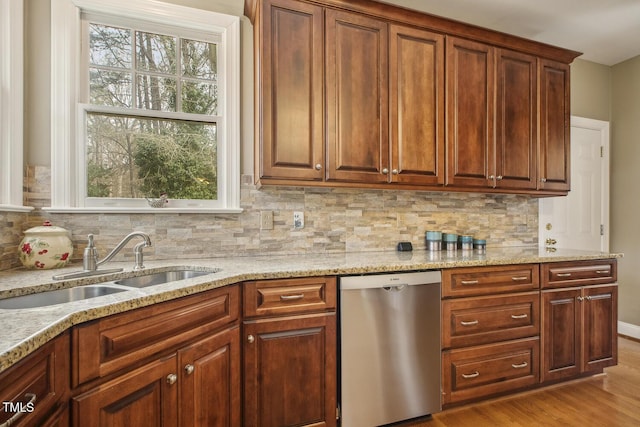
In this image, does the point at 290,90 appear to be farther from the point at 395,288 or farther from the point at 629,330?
the point at 629,330

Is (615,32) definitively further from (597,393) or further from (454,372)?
(454,372)

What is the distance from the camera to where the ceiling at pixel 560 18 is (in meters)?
2.43

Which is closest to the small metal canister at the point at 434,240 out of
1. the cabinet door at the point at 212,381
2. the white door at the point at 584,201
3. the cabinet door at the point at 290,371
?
the cabinet door at the point at 290,371

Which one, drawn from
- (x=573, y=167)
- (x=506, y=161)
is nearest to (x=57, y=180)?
(x=506, y=161)

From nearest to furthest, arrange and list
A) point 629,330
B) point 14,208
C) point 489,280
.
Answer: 1. point 14,208
2. point 489,280
3. point 629,330

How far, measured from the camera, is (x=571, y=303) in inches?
86.2

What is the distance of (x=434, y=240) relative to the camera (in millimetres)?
2430

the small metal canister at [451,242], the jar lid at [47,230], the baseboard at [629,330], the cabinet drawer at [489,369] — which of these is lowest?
the baseboard at [629,330]

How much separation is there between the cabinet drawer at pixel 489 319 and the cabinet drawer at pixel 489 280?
0.05m

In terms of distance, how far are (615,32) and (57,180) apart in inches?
174

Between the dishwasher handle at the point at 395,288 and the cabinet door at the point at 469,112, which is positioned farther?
the cabinet door at the point at 469,112

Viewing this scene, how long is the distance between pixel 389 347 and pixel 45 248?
183cm

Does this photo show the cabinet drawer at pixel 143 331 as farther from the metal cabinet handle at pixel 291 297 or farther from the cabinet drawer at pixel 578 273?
the cabinet drawer at pixel 578 273

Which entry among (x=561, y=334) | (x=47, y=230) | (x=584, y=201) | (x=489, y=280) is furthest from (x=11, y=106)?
(x=584, y=201)
